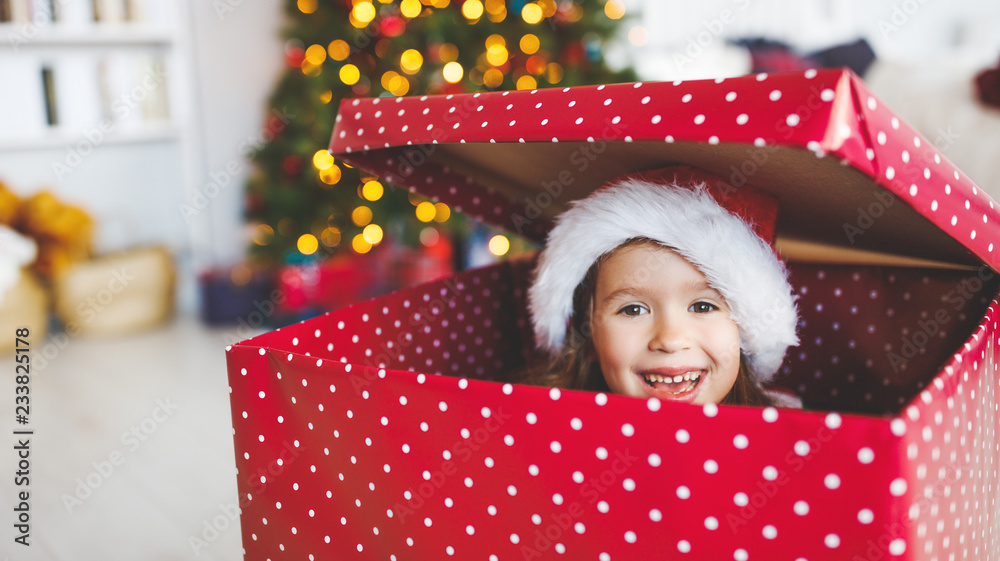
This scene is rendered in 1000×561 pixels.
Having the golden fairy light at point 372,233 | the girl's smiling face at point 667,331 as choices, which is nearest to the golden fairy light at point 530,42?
the golden fairy light at point 372,233

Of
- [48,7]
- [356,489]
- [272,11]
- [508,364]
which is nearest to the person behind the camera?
[356,489]

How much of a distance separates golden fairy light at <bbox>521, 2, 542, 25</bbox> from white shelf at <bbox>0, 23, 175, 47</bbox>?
1316 millimetres

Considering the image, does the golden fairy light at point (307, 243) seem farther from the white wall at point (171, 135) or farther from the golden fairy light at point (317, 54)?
the golden fairy light at point (317, 54)

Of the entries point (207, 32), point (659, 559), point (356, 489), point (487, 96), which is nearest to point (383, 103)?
point (487, 96)

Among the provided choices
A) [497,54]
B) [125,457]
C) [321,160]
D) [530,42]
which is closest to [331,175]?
[321,160]

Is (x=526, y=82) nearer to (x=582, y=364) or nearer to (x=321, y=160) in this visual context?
(x=321, y=160)

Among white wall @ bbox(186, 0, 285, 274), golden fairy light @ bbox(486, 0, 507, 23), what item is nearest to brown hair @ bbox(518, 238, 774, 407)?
golden fairy light @ bbox(486, 0, 507, 23)

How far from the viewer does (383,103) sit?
67cm

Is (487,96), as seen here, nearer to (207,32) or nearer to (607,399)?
(607,399)

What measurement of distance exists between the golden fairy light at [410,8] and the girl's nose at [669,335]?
5.82 feet

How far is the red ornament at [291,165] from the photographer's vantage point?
2.42 metres

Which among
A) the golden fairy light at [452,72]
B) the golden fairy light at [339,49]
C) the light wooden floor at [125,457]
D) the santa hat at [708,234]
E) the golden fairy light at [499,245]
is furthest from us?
the golden fairy light at [499,245]

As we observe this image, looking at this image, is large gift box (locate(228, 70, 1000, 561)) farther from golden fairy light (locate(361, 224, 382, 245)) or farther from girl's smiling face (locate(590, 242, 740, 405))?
golden fairy light (locate(361, 224, 382, 245))

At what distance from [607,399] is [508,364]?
72cm
